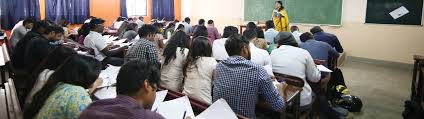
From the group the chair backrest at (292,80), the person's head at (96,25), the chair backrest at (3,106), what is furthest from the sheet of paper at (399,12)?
the chair backrest at (3,106)

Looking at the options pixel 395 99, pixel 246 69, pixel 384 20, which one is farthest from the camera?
pixel 384 20

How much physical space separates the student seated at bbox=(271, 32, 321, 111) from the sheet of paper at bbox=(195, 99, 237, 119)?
1.16 m

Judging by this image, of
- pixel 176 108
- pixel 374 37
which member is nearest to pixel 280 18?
pixel 374 37

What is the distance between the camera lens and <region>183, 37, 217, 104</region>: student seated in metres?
2.34

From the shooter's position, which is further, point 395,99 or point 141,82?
point 395,99

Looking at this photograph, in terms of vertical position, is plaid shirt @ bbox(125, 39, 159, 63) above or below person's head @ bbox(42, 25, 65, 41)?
below

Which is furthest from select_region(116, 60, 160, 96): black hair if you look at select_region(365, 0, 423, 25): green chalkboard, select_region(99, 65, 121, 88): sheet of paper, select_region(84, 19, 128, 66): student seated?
select_region(365, 0, 423, 25): green chalkboard

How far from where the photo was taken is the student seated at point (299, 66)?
2.75 m

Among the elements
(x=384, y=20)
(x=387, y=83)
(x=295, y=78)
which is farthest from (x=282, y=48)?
(x=384, y=20)

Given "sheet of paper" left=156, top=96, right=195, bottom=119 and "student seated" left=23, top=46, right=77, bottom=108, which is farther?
"student seated" left=23, top=46, right=77, bottom=108

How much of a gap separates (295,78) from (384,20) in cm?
516

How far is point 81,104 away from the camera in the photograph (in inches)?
57.2

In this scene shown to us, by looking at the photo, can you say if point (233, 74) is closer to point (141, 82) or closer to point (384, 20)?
point (141, 82)

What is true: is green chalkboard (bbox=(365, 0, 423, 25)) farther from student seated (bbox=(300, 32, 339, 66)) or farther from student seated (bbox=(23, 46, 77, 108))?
student seated (bbox=(23, 46, 77, 108))
